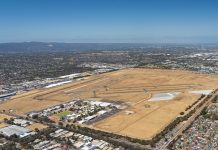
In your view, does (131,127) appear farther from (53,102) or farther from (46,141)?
(53,102)

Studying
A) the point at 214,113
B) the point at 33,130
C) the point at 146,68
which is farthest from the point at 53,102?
the point at 146,68

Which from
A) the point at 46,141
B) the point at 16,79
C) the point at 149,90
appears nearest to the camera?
the point at 46,141

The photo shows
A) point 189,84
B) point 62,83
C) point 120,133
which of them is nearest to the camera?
point 120,133

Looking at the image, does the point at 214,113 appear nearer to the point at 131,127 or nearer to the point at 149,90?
the point at 131,127

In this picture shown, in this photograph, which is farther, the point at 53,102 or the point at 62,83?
the point at 62,83

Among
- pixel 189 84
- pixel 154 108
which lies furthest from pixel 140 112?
pixel 189 84

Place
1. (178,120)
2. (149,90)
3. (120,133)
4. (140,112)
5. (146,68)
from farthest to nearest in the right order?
(146,68) < (149,90) < (140,112) < (178,120) < (120,133)
